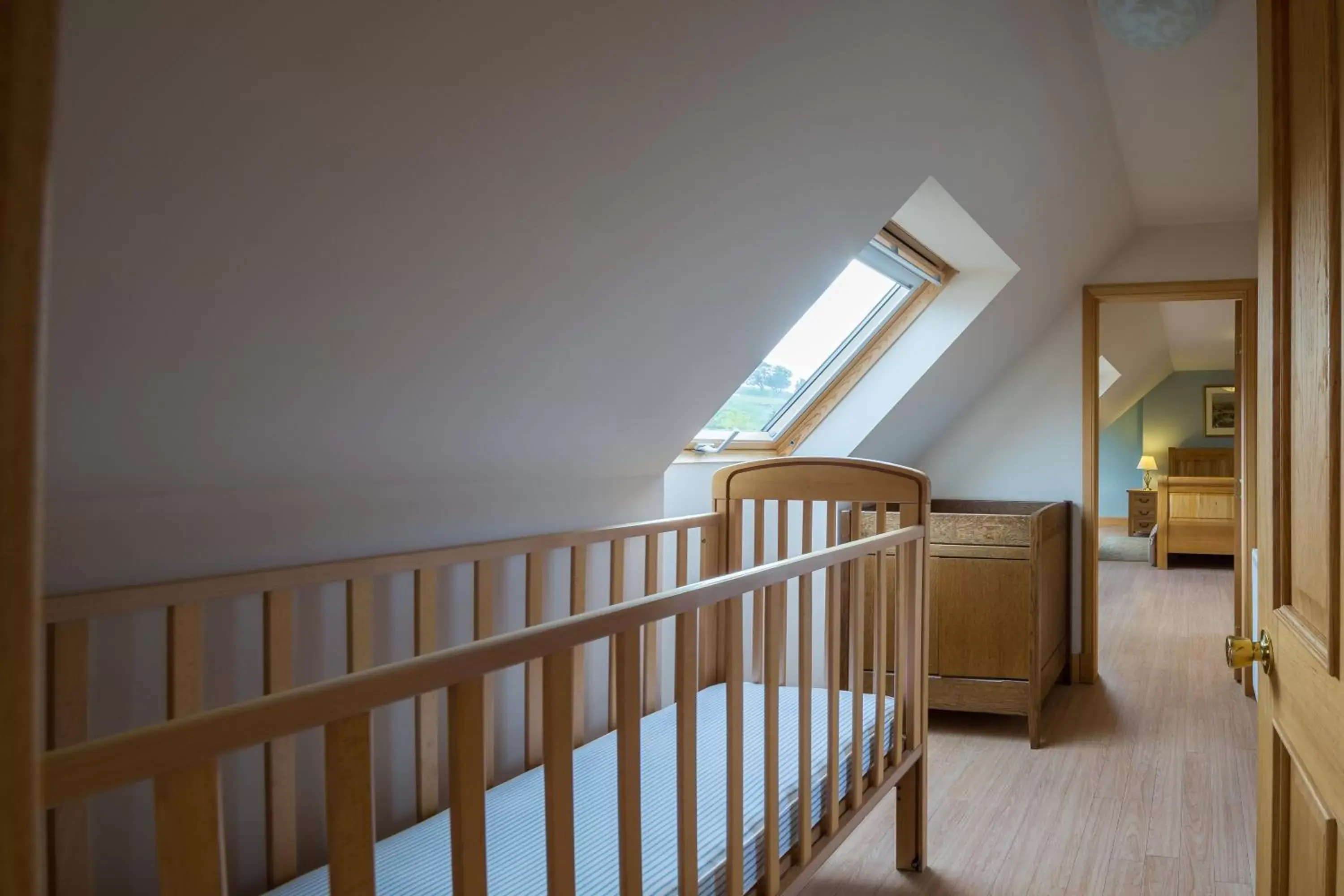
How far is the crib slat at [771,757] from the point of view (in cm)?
158

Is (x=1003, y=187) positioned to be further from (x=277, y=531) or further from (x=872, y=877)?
(x=277, y=531)

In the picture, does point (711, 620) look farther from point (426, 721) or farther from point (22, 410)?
point (22, 410)

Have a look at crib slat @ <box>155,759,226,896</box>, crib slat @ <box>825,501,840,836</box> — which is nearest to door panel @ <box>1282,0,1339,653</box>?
crib slat @ <box>825,501,840,836</box>

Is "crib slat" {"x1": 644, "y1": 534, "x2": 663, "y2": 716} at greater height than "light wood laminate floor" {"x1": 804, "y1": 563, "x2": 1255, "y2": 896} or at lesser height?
greater

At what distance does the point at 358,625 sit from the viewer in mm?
1694

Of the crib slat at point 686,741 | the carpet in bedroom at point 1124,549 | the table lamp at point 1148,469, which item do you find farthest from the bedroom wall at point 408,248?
the table lamp at point 1148,469

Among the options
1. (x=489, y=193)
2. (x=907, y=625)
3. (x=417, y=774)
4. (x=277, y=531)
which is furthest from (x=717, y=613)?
(x=489, y=193)

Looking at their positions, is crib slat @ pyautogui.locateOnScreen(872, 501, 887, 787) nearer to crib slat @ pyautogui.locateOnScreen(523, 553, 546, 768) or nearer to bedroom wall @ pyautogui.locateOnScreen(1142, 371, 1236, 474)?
crib slat @ pyautogui.locateOnScreen(523, 553, 546, 768)

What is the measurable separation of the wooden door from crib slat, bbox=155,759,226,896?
3.07ft

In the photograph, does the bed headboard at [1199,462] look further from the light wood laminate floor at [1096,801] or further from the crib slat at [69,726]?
the crib slat at [69,726]

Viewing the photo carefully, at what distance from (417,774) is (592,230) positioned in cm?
102

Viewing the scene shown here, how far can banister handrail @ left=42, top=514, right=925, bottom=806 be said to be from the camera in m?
0.63

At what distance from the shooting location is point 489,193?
4.52ft

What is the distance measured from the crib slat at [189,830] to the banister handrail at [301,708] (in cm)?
2
